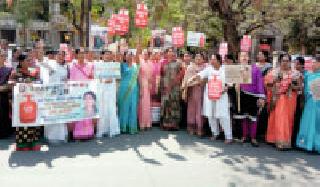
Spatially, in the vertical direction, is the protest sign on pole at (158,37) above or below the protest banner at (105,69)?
above

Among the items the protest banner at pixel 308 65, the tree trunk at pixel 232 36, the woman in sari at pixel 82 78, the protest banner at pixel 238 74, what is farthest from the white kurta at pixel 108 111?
the tree trunk at pixel 232 36

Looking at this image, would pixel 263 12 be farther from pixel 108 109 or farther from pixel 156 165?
pixel 156 165

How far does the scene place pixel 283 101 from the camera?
8055 mm

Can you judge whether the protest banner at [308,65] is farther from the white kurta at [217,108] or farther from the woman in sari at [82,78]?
the woman in sari at [82,78]

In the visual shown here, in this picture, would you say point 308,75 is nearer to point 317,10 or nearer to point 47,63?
point 47,63

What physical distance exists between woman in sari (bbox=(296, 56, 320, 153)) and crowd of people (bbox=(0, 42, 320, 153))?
2 cm

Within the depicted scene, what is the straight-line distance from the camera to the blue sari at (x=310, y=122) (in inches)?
307

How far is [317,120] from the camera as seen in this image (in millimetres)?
7816

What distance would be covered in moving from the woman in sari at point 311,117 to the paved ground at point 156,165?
0.21 metres

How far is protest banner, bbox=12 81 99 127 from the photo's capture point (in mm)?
7562

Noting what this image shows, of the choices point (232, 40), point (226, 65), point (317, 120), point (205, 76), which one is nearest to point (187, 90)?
point (205, 76)

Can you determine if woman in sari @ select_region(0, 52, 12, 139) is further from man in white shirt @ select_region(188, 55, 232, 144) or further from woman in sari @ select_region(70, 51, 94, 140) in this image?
man in white shirt @ select_region(188, 55, 232, 144)

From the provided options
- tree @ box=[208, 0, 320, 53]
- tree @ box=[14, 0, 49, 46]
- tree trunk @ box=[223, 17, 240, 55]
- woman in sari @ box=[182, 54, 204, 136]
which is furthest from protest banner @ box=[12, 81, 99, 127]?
tree @ box=[14, 0, 49, 46]

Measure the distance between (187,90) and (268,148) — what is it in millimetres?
2150
